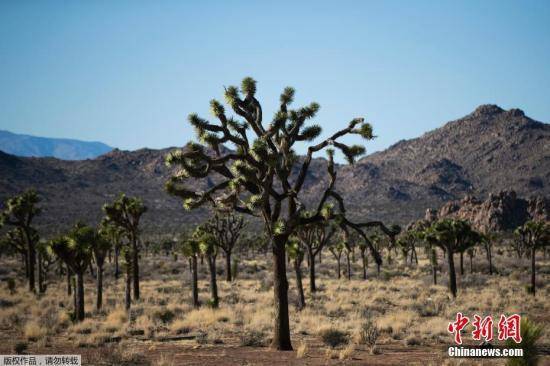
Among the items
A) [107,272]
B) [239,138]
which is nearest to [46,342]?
[239,138]

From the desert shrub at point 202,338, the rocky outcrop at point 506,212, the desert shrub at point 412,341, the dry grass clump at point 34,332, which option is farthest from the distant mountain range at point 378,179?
the desert shrub at point 412,341

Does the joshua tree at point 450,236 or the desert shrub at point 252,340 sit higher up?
the joshua tree at point 450,236

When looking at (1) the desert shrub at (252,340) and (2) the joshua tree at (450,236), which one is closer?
(1) the desert shrub at (252,340)

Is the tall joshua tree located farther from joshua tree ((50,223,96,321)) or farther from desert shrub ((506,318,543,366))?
joshua tree ((50,223,96,321))

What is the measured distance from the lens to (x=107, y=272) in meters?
52.4

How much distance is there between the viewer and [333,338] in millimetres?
17359

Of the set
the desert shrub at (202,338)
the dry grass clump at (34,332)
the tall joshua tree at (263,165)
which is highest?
the tall joshua tree at (263,165)

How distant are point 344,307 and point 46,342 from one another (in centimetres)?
1490

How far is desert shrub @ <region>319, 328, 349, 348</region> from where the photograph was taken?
56.4ft

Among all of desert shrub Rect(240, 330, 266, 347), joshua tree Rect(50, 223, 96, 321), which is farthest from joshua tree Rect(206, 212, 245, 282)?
desert shrub Rect(240, 330, 266, 347)

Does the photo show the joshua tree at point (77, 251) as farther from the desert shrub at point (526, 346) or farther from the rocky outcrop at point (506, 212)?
the rocky outcrop at point (506, 212)

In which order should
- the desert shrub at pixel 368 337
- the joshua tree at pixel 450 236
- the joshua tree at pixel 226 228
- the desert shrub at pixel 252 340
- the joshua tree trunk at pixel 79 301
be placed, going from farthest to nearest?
1. the joshua tree at pixel 226 228
2. the joshua tree at pixel 450 236
3. the joshua tree trunk at pixel 79 301
4. the desert shrub at pixel 252 340
5. the desert shrub at pixel 368 337

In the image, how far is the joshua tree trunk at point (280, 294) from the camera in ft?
47.9

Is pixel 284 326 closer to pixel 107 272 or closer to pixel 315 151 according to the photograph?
pixel 315 151
